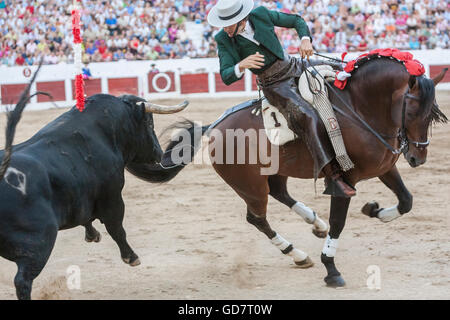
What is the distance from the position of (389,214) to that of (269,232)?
1.06 m

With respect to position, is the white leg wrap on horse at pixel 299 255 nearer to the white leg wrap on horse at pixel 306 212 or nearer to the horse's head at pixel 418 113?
the white leg wrap on horse at pixel 306 212

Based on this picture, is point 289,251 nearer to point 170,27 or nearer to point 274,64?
point 274,64

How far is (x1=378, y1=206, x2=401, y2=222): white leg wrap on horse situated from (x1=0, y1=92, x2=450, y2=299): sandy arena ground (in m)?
0.32

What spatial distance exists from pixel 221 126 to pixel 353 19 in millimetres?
16191

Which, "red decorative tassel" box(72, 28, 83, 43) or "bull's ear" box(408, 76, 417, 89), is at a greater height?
"red decorative tassel" box(72, 28, 83, 43)

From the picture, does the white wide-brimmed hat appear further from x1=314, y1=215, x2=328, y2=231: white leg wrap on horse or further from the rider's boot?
x1=314, y1=215, x2=328, y2=231: white leg wrap on horse

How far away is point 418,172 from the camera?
361 inches

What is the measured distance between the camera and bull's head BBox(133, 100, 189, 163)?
533 centimetres

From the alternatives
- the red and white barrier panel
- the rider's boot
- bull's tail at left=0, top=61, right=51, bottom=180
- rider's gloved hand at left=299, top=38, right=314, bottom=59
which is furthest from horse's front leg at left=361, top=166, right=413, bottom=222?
the red and white barrier panel

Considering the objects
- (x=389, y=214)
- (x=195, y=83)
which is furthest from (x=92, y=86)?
(x=389, y=214)

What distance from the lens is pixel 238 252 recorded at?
20.5 ft

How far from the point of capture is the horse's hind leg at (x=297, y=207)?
6.24 meters

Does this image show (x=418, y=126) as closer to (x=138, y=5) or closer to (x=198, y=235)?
(x=198, y=235)

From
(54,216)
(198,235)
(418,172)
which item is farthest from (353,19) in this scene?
(54,216)
